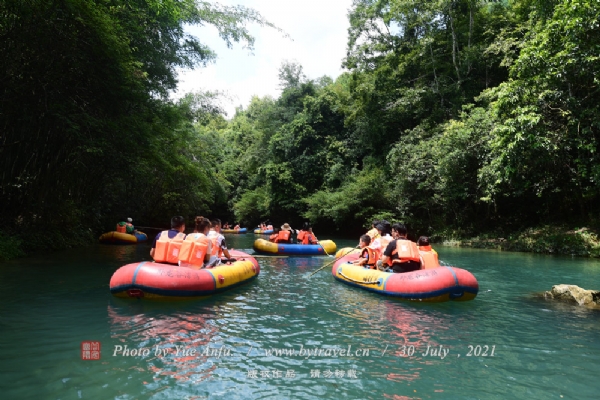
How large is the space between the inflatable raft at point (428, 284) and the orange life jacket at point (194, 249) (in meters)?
3.14

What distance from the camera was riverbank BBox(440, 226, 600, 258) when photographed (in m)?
13.1

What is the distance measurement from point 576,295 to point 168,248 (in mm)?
6978

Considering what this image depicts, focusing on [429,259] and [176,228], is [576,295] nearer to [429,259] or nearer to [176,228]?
[429,259]

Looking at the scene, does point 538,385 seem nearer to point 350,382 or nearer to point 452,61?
point 350,382

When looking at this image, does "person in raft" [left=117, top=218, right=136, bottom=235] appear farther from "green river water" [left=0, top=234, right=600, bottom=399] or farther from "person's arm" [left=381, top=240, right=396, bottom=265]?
"person's arm" [left=381, top=240, right=396, bottom=265]

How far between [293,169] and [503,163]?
17.0 m

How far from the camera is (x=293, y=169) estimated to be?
2853 centimetres

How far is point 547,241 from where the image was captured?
14.3 meters

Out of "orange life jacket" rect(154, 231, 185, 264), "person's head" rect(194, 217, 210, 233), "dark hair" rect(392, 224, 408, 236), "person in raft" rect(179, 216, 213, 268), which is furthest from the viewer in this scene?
"person's head" rect(194, 217, 210, 233)

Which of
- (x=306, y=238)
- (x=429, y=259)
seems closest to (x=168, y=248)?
(x=429, y=259)

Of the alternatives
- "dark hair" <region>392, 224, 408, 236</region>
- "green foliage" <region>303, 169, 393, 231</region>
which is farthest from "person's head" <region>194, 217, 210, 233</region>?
"green foliage" <region>303, 169, 393, 231</region>

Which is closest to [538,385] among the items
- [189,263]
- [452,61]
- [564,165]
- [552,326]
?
[552,326]

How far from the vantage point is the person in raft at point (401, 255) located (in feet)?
22.9

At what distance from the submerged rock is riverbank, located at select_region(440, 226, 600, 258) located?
7.48m
